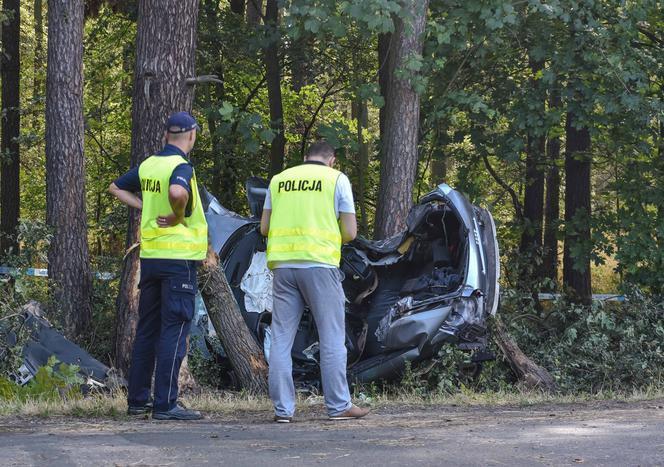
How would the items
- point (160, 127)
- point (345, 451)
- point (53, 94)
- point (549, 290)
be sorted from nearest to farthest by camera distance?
1. point (345, 451)
2. point (160, 127)
3. point (53, 94)
4. point (549, 290)

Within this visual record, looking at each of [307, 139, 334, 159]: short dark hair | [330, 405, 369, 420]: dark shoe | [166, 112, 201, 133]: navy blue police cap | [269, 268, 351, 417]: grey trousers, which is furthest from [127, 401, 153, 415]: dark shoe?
[307, 139, 334, 159]: short dark hair

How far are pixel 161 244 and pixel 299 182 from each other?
38.0 inches

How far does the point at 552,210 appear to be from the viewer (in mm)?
19375

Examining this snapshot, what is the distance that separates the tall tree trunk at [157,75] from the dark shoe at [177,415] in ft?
9.81

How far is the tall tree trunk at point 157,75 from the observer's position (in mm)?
9703

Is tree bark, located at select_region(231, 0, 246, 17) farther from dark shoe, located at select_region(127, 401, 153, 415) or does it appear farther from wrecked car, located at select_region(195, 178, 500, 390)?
dark shoe, located at select_region(127, 401, 153, 415)

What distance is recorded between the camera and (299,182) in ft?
21.9

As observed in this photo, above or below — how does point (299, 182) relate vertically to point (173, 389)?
above

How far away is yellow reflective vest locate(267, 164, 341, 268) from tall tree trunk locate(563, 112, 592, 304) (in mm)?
7833

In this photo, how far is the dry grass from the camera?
23.2ft

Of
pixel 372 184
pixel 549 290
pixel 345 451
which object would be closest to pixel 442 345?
pixel 345 451

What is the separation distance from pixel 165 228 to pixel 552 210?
1378 centimetres

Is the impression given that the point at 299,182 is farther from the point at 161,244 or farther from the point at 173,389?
the point at 173,389

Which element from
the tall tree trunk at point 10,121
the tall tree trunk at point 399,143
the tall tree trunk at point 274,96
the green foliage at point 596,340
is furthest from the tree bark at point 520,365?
the tall tree trunk at point 10,121
